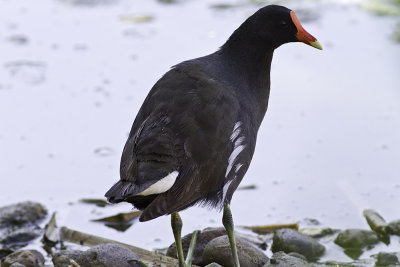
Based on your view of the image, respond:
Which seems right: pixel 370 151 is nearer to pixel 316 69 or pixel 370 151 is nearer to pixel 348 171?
pixel 348 171

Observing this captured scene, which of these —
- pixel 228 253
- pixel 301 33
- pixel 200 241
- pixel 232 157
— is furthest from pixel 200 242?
→ pixel 301 33

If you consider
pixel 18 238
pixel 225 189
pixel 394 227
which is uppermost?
pixel 225 189

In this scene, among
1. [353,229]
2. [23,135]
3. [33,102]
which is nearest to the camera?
[353,229]

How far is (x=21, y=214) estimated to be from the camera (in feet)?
15.5

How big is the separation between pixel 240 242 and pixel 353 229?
27.9 inches

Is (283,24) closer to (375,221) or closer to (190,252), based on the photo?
(190,252)

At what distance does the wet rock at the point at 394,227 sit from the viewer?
15.0 feet

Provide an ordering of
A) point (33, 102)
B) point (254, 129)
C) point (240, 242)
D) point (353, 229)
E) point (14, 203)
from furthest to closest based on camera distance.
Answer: point (33, 102) < point (14, 203) < point (353, 229) < point (240, 242) < point (254, 129)

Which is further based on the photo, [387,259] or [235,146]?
[387,259]

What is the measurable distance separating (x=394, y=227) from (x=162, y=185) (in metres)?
1.71

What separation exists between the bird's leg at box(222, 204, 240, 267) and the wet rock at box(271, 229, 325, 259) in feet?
1.71

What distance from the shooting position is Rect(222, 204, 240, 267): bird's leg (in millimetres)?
3836

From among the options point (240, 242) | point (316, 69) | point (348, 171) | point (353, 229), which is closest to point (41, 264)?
point (240, 242)

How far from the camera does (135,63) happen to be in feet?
22.2
